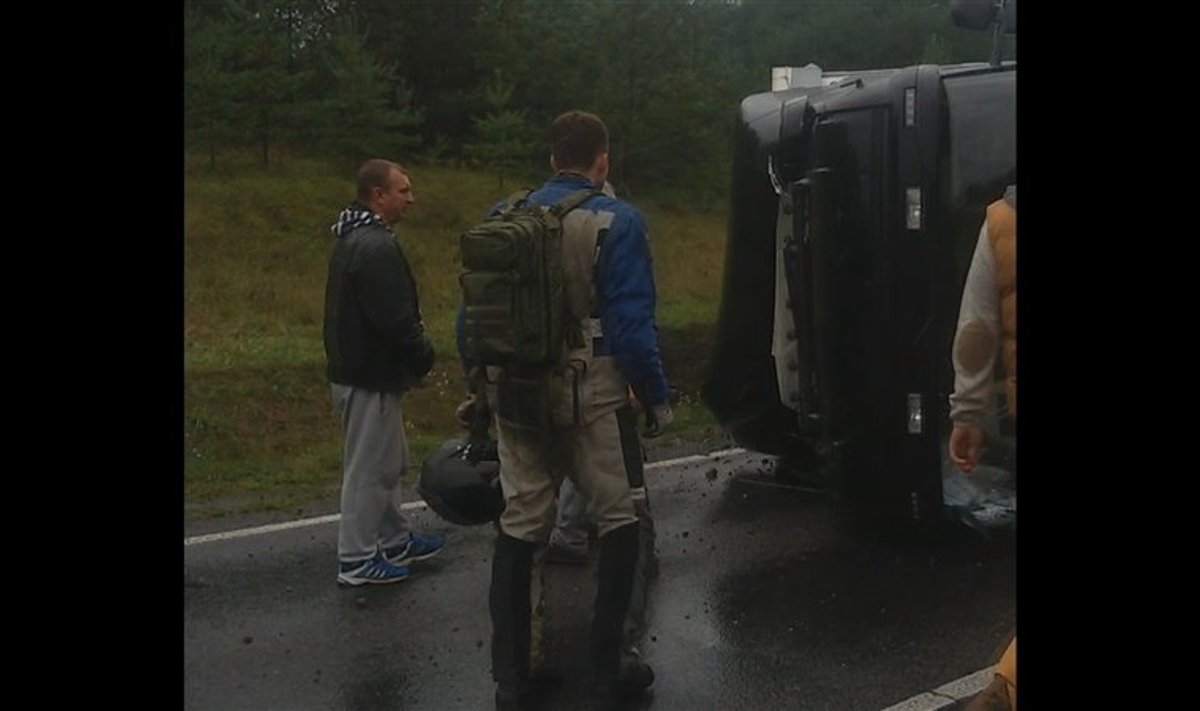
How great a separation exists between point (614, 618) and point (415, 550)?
67.8 inches

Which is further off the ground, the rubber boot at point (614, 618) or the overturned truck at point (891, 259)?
the overturned truck at point (891, 259)

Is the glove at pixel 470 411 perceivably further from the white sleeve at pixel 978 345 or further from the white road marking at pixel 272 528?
the white road marking at pixel 272 528

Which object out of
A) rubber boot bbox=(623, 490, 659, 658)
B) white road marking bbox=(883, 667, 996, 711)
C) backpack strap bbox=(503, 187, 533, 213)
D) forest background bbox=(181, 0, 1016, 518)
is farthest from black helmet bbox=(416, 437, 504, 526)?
forest background bbox=(181, 0, 1016, 518)

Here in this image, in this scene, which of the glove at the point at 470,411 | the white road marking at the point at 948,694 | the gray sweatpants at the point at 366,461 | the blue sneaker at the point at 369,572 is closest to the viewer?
the white road marking at the point at 948,694

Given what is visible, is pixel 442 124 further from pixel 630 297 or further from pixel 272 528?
pixel 630 297

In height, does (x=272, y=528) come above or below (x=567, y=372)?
below

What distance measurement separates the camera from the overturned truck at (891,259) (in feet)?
16.0

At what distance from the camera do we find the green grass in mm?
7617

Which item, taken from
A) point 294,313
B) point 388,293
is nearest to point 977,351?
point 388,293

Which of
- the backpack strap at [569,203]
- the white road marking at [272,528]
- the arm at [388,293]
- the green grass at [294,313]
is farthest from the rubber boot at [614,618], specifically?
the green grass at [294,313]

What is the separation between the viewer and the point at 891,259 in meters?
4.95

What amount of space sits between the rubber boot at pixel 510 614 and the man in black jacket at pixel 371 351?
1.17m
